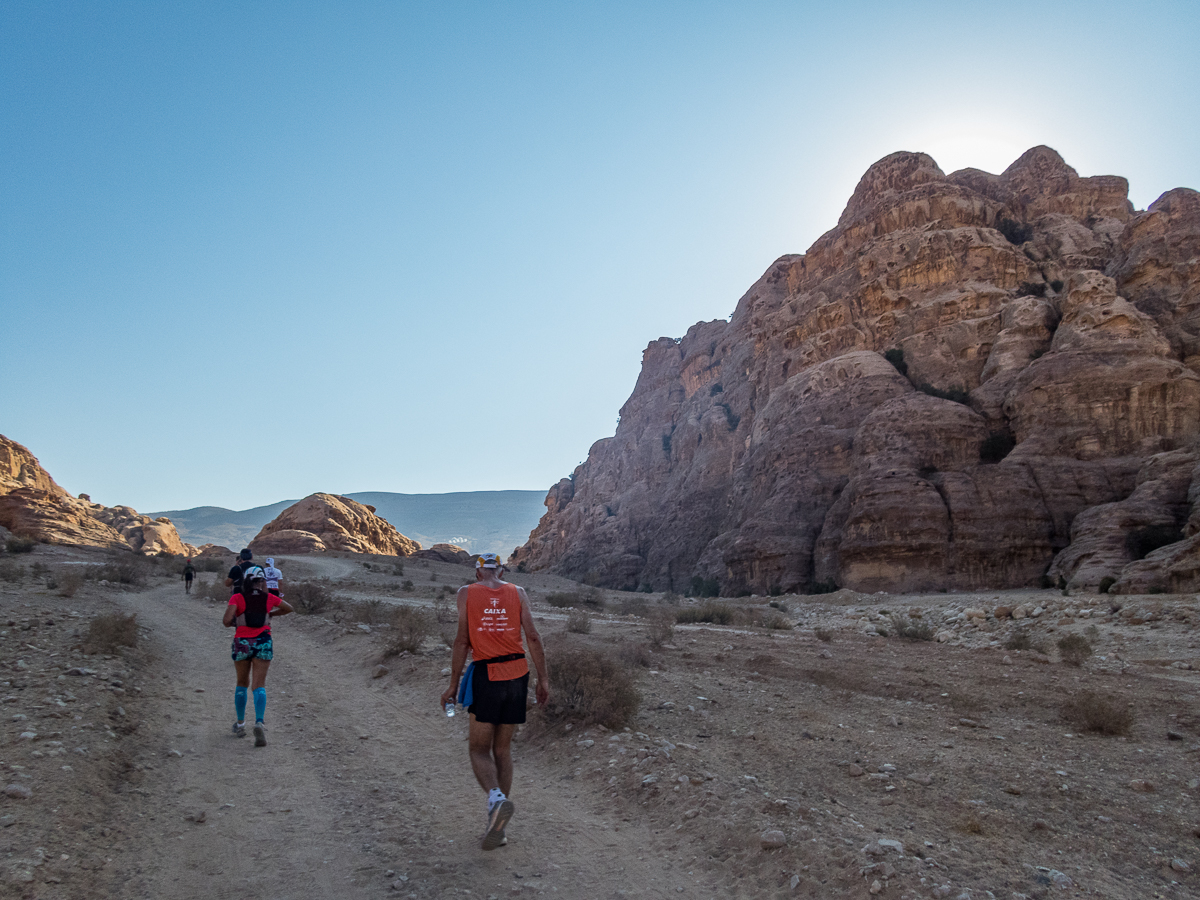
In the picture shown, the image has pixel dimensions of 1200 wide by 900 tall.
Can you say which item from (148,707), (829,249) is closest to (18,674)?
(148,707)

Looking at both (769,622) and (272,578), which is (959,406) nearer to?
(769,622)

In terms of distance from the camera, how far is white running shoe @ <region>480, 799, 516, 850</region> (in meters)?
4.23

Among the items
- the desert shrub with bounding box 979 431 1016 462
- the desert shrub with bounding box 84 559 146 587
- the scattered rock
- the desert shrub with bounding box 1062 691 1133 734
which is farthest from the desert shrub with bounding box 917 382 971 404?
the desert shrub with bounding box 84 559 146 587

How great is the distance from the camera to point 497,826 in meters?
4.22

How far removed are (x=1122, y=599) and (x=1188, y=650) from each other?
6.59 meters

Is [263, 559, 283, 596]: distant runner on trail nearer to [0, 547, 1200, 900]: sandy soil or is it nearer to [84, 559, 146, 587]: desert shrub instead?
[0, 547, 1200, 900]: sandy soil

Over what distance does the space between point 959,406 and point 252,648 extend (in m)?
36.8

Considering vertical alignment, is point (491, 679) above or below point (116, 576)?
above

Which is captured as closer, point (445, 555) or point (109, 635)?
point (109, 635)

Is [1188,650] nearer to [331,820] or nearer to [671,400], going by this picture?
[331,820]

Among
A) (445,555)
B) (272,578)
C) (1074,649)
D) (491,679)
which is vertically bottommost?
(445,555)

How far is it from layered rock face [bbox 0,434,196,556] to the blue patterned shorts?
52.8 metres

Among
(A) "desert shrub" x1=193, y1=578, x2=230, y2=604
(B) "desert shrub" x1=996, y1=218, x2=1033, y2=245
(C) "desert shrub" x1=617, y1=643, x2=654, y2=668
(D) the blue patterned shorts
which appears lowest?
(A) "desert shrub" x1=193, y1=578, x2=230, y2=604

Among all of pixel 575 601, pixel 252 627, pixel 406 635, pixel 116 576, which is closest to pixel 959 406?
pixel 575 601
